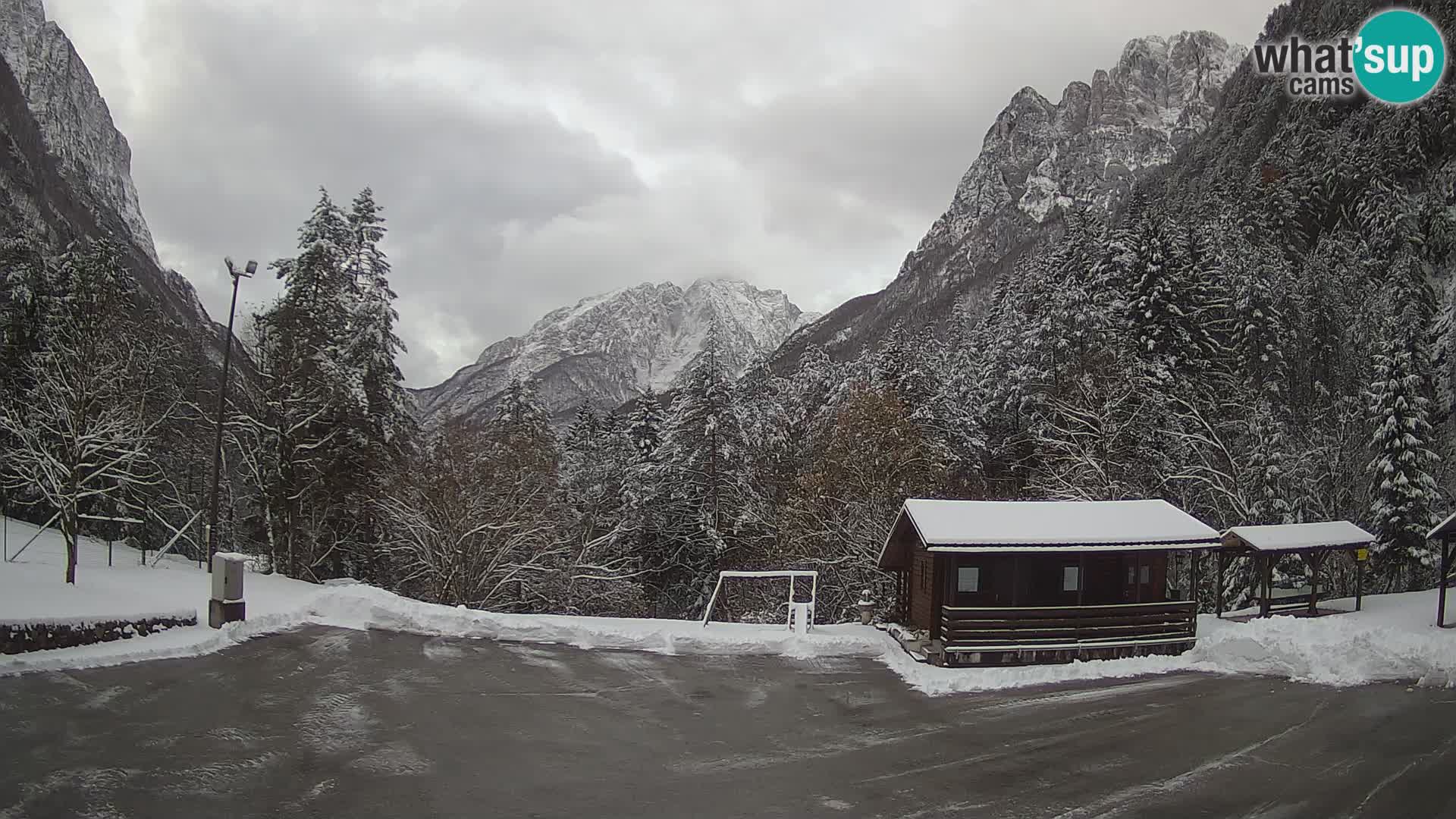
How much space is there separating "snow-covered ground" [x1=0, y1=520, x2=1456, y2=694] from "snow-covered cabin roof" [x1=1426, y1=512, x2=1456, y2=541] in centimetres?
215

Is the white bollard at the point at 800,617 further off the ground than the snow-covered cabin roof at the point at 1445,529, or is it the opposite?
the snow-covered cabin roof at the point at 1445,529

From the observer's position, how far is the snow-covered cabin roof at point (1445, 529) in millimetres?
18078

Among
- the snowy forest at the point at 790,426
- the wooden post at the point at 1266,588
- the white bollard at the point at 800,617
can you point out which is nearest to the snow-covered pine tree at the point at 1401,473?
the snowy forest at the point at 790,426

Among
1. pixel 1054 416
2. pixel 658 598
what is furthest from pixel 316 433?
pixel 1054 416

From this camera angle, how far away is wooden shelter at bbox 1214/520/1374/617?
2034cm

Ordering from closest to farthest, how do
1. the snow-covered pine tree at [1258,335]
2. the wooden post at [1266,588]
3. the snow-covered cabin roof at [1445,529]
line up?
the snow-covered cabin roof at [1445,529]
the wooden post at [1266,588]
the snow-covered pine tree at [1258,335]

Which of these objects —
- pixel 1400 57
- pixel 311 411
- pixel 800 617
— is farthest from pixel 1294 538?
pixel 1400 57

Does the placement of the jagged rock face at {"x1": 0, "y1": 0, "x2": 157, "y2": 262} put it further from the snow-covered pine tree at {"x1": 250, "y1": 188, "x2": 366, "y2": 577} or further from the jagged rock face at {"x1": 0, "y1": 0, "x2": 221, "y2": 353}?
the snow-covered pine tree at {"x1": 250, "y1": 188, "x2": 366, "y2": 577}

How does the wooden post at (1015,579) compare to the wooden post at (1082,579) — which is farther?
the wooden post at (1082,579)

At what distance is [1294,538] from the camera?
2080cm

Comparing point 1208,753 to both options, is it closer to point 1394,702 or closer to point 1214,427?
point 1394,702

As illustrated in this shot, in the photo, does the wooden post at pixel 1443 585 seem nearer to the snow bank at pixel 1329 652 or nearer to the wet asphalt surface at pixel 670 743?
the snow bank at pixel 1329 652

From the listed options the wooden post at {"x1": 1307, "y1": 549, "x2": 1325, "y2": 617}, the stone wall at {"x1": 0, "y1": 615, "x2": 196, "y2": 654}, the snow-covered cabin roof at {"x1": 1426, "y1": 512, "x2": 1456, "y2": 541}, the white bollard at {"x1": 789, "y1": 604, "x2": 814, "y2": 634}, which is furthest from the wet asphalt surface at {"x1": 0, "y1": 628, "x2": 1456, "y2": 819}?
the wooden post at {"x1": 1307, "y1": 549, "x2": 1325, "y2": 617}

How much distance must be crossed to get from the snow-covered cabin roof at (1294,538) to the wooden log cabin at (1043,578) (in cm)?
312
